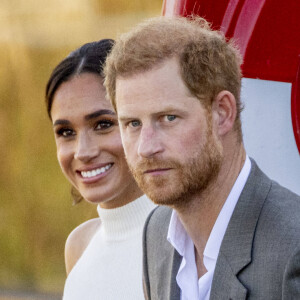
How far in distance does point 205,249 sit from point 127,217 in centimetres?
88

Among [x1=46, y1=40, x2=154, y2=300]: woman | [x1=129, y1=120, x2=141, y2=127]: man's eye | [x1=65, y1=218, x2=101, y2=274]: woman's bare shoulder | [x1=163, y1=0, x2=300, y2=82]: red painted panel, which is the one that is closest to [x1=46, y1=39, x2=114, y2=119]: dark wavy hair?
[x1=46, y1=40, x2=154, y2=300]: woman

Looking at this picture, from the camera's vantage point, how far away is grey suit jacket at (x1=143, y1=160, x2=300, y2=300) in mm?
1534

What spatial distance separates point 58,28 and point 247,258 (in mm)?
4381

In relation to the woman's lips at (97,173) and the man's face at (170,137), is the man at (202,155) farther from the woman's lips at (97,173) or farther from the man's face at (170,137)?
the woman's lips at (97,173)

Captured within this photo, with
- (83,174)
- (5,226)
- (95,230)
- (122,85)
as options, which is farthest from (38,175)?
(122,85)

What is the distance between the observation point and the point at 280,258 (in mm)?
1540

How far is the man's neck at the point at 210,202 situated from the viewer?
67.4 inches

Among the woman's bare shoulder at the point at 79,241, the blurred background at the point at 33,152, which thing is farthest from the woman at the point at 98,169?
the blurred background at the point at 33,152

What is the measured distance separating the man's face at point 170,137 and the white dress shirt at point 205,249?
0.09m

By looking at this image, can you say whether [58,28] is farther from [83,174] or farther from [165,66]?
[165,66]

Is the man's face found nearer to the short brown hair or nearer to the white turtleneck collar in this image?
the short brown hair

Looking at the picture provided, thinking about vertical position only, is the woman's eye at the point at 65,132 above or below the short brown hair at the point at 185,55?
below

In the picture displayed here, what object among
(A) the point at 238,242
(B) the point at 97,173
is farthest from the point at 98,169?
(A) the point at 238,242

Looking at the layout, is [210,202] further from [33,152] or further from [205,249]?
[33,152]
